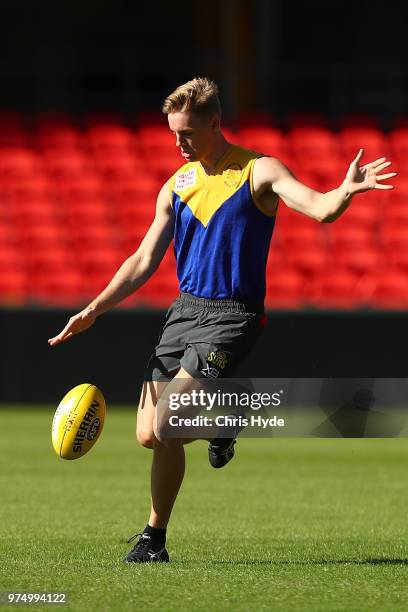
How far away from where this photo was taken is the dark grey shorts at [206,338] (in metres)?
6.64

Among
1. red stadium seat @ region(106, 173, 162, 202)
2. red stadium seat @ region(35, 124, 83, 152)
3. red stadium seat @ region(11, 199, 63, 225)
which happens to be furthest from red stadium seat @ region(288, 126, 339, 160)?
red stadium seat @ region(11, 199, 63, 225)

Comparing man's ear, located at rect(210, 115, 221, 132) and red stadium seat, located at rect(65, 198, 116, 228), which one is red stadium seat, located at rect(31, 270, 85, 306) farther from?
man's ear, located at rect(210, 115, 221, 132)

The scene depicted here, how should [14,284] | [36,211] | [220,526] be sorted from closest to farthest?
1. [220,526]
2. [14,284]
3. [36,211]

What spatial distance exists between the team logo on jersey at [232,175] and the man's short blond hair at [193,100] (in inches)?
11.7

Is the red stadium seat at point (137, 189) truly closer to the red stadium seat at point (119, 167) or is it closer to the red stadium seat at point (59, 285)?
the red stadium seat at point (119, 167)

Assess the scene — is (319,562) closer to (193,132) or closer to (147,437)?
(147,437)

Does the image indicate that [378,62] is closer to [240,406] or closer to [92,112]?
[92,112]

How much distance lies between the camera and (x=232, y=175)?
22.1 feet

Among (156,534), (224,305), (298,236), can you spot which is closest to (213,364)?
(224,305)

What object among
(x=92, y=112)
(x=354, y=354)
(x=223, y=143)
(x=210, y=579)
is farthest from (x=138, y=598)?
(x=92, y=112)

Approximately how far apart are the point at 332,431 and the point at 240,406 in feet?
2.49

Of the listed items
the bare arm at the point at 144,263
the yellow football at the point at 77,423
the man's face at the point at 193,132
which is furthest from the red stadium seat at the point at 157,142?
the man's face at the point at 193,132

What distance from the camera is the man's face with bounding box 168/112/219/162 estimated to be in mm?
6559

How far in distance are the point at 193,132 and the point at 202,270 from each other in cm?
66
